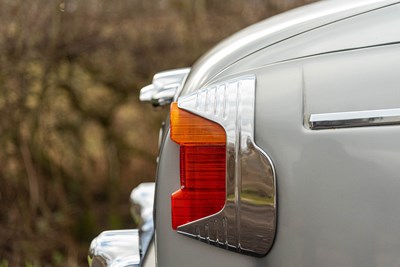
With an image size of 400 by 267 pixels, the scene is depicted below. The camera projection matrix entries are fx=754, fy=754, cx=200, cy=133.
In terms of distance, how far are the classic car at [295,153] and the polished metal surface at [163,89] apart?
27.3 inches

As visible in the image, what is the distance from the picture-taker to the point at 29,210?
6.26m

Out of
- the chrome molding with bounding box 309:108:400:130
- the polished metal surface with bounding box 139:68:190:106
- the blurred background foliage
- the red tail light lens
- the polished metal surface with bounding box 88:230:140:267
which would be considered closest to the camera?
the chrome molding with bounding box 309:108:400:130

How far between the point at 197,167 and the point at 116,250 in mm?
824

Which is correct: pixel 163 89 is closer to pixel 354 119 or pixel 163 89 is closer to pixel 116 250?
pixel 116 250

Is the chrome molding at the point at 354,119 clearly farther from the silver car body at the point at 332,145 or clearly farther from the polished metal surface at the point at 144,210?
the polished metal surface at the point at 144,210

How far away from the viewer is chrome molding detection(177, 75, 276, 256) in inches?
72.0

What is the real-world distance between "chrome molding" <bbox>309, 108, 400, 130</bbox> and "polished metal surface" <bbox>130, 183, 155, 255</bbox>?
0.94m

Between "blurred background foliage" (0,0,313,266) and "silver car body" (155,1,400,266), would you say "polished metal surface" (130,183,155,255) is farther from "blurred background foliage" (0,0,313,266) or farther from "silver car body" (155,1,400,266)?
"blurred background foliage" (0,0,313,266)

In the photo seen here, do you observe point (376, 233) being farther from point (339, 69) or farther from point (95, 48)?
point (95, 48)

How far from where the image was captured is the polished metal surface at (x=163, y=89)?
2750 mm

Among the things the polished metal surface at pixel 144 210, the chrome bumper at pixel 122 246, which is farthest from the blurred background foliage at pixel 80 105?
the chrome bumper at pixel 122 246

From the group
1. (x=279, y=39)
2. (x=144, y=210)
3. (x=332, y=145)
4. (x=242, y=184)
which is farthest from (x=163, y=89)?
(x=332, y=145)

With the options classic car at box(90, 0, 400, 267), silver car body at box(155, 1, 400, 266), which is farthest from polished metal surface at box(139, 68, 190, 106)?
silver car body at box(155, 1, 400, 266)

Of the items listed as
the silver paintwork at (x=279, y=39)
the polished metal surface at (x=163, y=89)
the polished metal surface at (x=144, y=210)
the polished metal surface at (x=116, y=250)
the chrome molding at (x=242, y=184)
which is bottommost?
the polished metal surface at (x=116, y=250)
